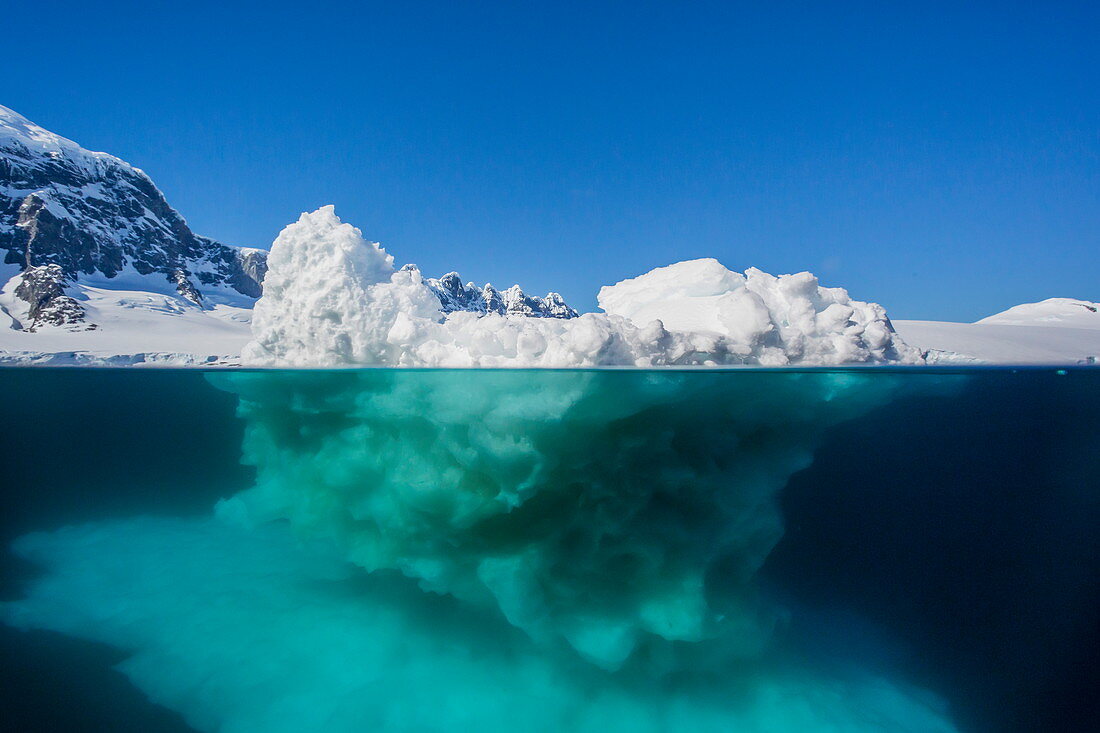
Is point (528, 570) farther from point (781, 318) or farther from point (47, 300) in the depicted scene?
point (47, 300)

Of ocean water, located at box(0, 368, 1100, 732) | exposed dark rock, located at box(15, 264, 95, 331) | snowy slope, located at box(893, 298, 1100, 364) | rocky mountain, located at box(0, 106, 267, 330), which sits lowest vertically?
ocean water, located at box(0, 368, 1100, 732)

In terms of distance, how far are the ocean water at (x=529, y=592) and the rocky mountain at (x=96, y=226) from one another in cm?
6521

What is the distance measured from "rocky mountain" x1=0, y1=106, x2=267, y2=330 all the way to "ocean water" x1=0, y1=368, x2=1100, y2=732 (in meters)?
65.2

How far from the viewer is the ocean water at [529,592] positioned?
7219 mm

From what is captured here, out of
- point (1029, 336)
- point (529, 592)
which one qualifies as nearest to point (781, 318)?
point (1029, 336)

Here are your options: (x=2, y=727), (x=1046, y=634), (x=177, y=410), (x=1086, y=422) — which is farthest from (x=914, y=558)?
(x=177, y=410)

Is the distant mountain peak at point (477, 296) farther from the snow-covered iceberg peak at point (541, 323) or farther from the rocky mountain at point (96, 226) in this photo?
the snow-covered iceberg peak at point (541, 323)

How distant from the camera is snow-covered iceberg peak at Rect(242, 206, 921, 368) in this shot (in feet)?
35.0

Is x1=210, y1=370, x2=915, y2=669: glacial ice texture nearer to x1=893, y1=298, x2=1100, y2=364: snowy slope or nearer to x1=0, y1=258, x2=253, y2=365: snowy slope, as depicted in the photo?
x1=893, y1=298, x2=1100, y2=364: snowy slope

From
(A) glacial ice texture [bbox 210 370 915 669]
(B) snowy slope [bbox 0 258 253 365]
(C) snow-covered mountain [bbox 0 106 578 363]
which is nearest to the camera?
(A) glacial ice texture [bbox 210 370 915 669]

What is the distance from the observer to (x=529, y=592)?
7.35 m

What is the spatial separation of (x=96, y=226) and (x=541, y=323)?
91.1 m

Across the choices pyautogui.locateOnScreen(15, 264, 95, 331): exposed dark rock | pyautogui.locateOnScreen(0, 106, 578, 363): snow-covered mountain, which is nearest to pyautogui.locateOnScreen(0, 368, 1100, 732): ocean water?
pyautogui.locateOnScreen(0, 106, 578, 363): snow-covered mountain

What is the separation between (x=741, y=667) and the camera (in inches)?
304
